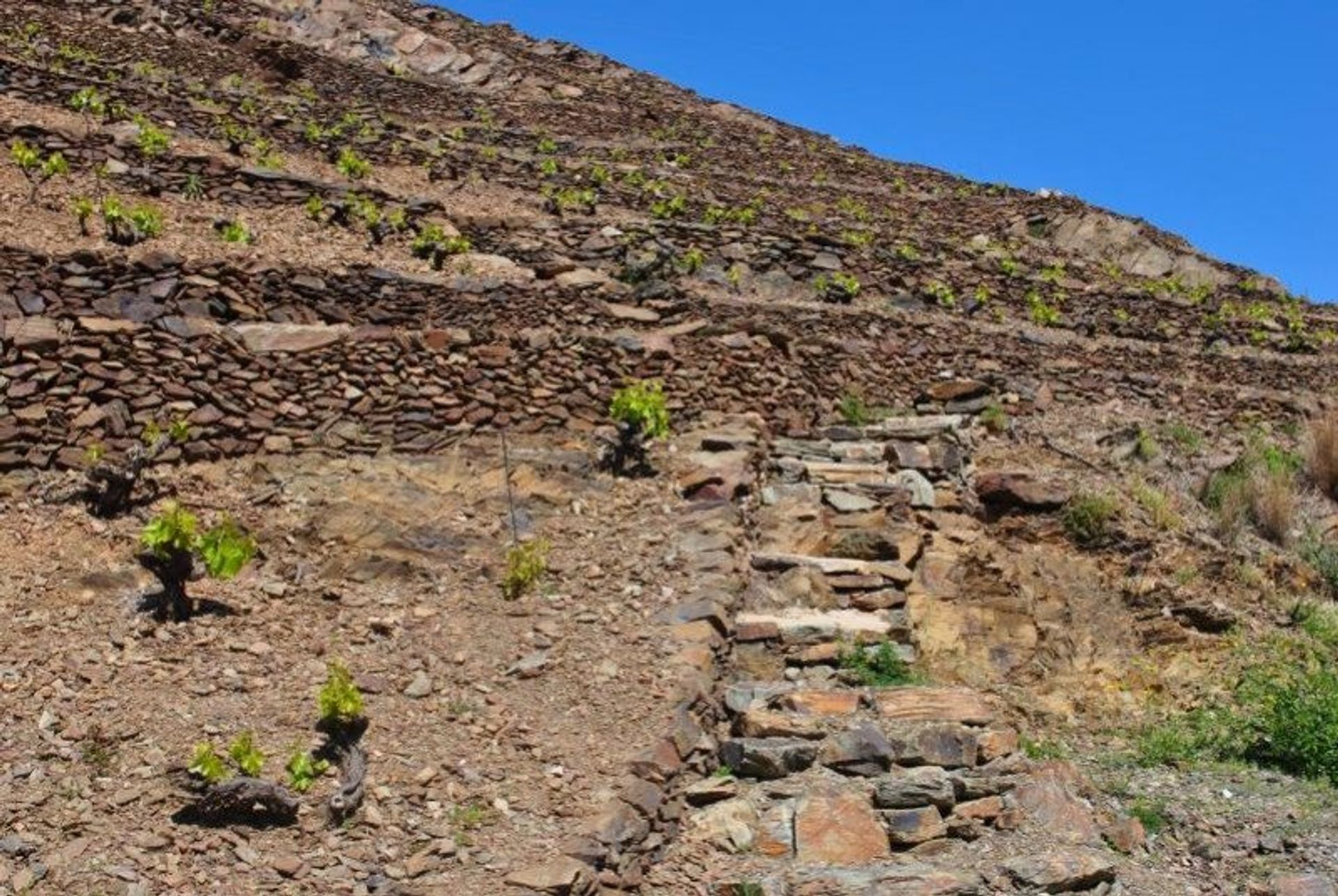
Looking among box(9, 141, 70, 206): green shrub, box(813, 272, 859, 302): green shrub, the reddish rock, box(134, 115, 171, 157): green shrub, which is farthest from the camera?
box(813, 272, 859, 302): green shrub

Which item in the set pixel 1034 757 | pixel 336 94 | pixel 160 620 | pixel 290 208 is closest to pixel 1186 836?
pixel 1034 757

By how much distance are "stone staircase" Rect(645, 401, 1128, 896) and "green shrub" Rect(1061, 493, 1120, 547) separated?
2022mm

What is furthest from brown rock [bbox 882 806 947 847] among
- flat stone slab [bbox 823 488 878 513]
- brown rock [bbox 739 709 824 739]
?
flat stone slab [bbox 823 488 878 513]

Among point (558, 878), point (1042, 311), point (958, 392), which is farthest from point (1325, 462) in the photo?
point (558, 878)

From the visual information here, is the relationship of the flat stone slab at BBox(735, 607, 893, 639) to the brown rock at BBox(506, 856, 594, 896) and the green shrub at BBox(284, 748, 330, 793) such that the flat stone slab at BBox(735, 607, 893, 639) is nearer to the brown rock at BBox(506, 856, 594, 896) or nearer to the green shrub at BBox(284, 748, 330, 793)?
the brown rock at BBox(506, 856, 594, 896)

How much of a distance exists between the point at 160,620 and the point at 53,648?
2.49ft

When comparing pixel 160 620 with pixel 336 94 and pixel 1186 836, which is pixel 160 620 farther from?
pixel 336 94

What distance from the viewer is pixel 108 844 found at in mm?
7336

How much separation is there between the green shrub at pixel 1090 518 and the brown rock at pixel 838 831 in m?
5.38

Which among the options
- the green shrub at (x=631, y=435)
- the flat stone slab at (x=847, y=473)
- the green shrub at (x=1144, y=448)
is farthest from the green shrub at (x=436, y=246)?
the green shrub at (x=1144, y=448)

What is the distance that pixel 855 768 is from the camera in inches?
344

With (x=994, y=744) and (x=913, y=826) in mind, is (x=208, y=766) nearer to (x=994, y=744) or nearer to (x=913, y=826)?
(x=913, y=826)

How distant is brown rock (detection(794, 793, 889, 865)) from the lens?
802 centimetres

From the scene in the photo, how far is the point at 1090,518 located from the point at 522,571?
5838mm
